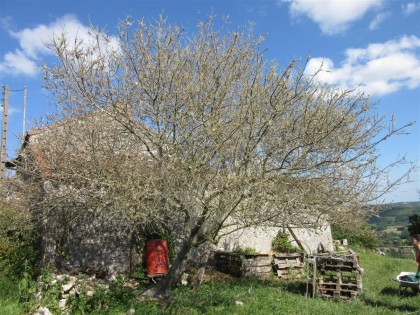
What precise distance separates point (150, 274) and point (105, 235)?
1707 millimetres

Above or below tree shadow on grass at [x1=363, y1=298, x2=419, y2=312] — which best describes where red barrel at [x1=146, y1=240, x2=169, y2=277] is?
above

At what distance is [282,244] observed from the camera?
13391 millimetres

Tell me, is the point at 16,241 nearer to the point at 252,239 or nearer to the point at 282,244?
the point at 252,239

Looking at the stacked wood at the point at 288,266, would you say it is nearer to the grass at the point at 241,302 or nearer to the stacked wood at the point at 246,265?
the stacked wood at the point at 246,265

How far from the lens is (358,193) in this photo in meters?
7.75

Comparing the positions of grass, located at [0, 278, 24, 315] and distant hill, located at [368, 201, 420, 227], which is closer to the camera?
grass, located at [0, 278, 24, 315]

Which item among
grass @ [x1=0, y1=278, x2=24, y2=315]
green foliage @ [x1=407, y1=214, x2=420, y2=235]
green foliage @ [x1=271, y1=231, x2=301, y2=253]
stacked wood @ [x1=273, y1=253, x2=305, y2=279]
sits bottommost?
grass @ [x1=0, y1=278, x2=24, y2=315]

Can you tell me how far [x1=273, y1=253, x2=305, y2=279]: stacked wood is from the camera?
35.9ft

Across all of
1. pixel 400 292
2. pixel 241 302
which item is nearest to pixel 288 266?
pixel 400 292

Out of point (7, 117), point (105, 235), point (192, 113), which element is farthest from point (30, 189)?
point (7, 117)

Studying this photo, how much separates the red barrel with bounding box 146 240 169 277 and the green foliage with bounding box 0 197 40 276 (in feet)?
9.21

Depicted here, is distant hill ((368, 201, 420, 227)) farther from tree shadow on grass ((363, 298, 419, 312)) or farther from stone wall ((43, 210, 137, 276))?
stone wall ((43, 210, 137, 276))

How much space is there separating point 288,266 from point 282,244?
2.30 m

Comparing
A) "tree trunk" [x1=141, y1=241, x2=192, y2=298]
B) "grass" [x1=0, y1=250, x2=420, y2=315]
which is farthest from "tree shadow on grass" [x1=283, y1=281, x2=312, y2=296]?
"tree trunk" [x1=141, y1=241, x2=192, y2=298]
